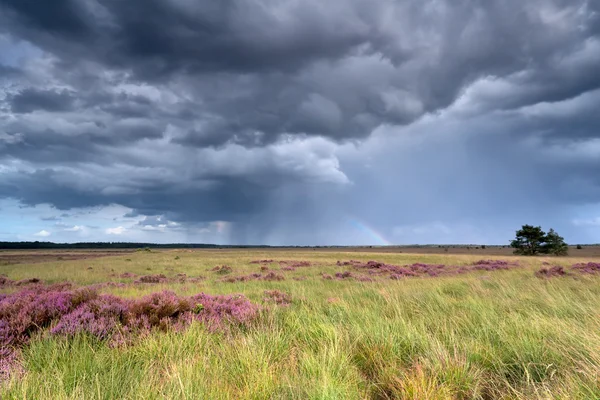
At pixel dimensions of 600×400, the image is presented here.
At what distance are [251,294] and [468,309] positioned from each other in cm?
695

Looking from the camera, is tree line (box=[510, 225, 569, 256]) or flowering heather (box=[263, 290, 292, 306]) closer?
flowering heather (box=[263, 290, 292, 306])

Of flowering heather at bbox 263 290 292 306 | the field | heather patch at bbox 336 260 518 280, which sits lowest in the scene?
heather patch at bbox 336 260 518 280

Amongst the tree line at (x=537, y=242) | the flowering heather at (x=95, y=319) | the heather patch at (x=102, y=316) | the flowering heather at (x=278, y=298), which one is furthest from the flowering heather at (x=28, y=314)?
the tree line at (x=537, y=242)

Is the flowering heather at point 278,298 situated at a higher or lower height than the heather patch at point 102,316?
lower

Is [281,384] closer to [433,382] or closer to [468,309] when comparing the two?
[433,382]

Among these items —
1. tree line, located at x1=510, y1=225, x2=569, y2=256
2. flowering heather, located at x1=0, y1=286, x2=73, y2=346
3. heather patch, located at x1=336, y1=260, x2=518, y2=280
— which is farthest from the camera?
tree line, located at x1=510, y1=225, x2=569, y2=256

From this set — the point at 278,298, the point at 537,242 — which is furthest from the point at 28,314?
the point at 537,242

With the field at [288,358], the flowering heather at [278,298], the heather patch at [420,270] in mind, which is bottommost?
the heather patch at [420,270]

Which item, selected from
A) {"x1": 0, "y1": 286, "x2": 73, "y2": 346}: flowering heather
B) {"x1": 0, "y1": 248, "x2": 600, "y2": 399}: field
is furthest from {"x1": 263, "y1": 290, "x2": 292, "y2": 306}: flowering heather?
{"x1": 0, "y1": 286, "x2": 73, "y2": 346}: flowering heather

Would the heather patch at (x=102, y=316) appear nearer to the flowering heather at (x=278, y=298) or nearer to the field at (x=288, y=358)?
the field at (x=288, y=358)

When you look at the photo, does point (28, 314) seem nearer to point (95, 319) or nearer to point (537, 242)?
point (95, 319)

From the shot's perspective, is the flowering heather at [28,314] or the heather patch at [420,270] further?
the heather patch at [420,270]

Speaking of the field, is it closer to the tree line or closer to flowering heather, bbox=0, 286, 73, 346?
flowering heather, bbox=0, 286, 73, 346

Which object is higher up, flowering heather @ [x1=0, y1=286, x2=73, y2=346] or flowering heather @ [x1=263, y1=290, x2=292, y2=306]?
flowering heather @ [x1=0, y1=286, x2=73, y2=346]
